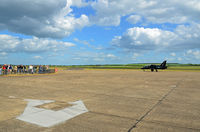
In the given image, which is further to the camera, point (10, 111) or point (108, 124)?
point (10, 111)

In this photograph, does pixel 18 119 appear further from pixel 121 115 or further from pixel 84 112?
pixel 121 115

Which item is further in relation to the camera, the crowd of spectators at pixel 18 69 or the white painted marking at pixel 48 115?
the crowd of spectators at pixel 18 69

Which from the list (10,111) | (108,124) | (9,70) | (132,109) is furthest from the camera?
(9,70)

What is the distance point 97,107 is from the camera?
7.13 m

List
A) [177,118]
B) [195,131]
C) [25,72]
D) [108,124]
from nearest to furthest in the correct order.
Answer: [195,131] < [108,124] < [177,118] < [25,72]

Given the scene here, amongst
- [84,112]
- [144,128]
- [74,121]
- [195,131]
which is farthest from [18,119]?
[195,131]

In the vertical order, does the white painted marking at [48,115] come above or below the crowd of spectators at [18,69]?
below

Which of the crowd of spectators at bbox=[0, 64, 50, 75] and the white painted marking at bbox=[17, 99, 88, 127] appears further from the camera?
the crowd of spectators at bbox=[0, 64, 50, 75]

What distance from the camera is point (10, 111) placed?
6.30 m

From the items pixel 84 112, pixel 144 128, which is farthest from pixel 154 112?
pixel 84 112

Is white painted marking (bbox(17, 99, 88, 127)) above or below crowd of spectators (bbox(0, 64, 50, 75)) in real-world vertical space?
below

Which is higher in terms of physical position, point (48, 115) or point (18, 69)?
point (18, 69)

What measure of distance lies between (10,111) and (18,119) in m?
1.24

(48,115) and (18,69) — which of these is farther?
(18,69)
